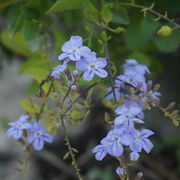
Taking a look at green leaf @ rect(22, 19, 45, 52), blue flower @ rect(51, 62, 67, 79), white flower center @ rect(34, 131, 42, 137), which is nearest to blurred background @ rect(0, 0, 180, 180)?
green leaf @ rect(22, 19, 45, 52)

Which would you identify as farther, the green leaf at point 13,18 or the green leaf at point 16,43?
the green leaf at point 16,43

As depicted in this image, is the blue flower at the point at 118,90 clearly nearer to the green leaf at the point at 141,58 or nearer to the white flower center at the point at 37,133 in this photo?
the white flower center at the point at 37,133

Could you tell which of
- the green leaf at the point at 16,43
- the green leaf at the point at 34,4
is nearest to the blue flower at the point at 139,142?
→ the green leaf at the point at 34,4

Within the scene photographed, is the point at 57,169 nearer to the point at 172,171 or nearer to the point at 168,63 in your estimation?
the point at 172,171

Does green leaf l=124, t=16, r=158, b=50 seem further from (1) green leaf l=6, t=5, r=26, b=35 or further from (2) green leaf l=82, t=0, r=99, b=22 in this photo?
(1) green leaf l=6, t=5, r=26, b=35

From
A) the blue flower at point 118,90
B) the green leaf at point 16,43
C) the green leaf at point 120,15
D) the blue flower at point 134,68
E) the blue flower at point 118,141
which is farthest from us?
the green leaf at point 16,43

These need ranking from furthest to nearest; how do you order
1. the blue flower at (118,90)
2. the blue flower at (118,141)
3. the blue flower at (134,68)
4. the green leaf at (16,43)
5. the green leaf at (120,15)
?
1. the green leaf at (16,43)
2. the green leaf at (120,15)
3. the blue flower at (134,68)
4. the blue flower at (118,90)
5. the blue flower at (118,141)

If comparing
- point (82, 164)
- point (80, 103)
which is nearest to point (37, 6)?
point (80, 103)

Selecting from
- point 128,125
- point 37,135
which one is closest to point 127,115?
point 128,125
